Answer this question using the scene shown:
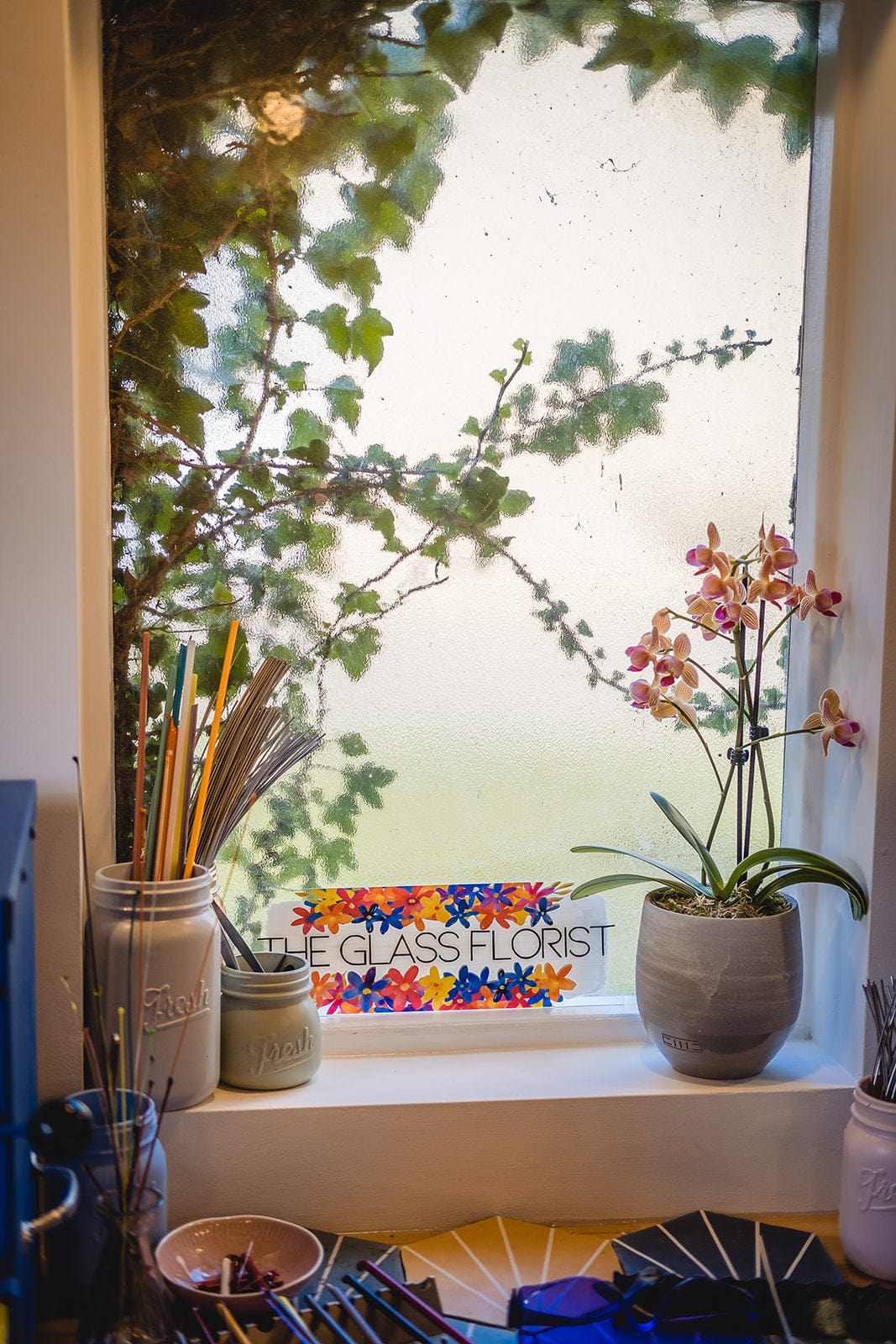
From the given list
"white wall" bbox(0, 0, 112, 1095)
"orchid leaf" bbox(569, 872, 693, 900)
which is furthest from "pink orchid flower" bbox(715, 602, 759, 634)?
"white wall" bbox(0, 0, 112, 1095)

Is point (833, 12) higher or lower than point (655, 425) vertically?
higher

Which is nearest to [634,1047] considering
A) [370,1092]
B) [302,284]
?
[370,1092]

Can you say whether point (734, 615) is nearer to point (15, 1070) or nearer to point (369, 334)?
point (369, 334)

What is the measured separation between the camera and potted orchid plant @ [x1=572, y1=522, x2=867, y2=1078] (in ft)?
5.31

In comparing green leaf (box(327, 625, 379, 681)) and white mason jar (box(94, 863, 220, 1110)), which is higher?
green leaf (box(327, 625, 379, 681))

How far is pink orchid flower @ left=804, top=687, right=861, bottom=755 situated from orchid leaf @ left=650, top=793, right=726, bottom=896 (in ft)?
0.71

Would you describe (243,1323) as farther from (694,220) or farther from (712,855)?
Answer: (694,220)

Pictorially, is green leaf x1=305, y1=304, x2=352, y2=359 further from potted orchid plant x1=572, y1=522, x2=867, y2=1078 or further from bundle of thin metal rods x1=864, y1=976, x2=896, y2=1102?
bundle of thin metal rods x1=864, y1=976, x2=896, y2=1102

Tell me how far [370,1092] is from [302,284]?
43.8 inches

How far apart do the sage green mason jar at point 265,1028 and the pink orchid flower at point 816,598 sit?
85 cm

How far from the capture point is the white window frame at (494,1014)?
1468 millimetres

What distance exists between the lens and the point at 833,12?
172 cm

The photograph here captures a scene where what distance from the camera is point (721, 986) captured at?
1.61 metres

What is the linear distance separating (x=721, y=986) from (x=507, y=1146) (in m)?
0.36
